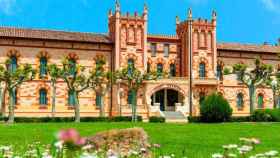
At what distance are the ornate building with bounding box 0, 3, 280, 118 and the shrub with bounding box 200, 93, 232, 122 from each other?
948 cm

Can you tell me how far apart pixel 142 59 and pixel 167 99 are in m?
5.56

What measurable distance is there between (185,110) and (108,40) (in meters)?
10.5

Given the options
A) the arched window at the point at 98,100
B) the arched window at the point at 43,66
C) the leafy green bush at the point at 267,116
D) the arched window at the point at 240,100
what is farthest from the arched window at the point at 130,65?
the arched window at the point at 240,100

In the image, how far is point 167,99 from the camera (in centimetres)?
5172

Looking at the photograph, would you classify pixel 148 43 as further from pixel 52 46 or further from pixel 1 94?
pixel 1 94

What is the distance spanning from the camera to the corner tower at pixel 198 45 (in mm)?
51375

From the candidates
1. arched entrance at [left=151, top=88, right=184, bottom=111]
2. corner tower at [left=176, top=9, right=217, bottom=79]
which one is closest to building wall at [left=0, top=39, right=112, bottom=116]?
arched entrance at [left=151, top=88, right=184, bottom=111]

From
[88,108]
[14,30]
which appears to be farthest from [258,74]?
[14,30]

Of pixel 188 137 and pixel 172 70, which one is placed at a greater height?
pixel 172 70

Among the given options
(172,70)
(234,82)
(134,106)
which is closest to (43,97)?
(134,106)

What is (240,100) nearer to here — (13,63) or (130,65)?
(130,65)

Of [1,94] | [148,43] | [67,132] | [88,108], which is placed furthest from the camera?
[148,43]

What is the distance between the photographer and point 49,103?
4603 centimetres

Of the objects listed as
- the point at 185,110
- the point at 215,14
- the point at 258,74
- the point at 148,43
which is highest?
the point at 215,14
